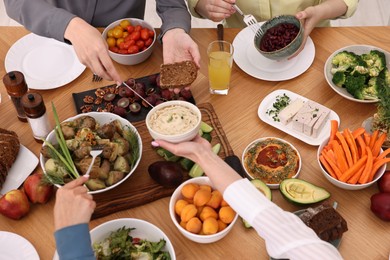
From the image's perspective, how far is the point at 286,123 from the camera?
198 centimetres

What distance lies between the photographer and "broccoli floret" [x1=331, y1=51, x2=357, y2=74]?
209cm

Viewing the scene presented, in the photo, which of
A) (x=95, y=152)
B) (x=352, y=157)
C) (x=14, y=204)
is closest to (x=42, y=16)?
(x=95, y=152)

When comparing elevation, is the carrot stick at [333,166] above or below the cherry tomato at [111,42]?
below

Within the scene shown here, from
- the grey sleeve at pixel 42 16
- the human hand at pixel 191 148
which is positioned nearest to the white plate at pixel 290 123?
the human hand at pixel 191 148

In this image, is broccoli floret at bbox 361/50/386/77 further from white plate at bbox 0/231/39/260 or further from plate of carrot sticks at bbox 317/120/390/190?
white plate at bbox 0/231/39/260

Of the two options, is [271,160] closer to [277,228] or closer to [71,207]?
[277,228]


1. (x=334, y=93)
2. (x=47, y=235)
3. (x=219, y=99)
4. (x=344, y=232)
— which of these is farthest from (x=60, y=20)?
(x=344, y=232)

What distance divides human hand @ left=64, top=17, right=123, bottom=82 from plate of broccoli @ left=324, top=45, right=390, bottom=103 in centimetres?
98

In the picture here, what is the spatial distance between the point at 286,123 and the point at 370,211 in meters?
0.50

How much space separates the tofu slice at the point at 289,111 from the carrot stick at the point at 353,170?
36 cm

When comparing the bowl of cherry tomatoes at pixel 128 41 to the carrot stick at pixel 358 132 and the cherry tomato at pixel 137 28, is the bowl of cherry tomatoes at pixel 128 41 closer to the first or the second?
the cherry tomato at pixel 137 28

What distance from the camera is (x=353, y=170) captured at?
1.72 metres

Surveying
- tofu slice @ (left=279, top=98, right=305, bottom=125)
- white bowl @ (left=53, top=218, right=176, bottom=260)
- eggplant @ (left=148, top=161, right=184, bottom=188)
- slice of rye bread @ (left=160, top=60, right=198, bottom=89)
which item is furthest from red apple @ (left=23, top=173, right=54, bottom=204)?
tofu slice @ (left=279, top=98, right=305, bottom=125)

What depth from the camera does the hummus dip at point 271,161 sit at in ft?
5.82
